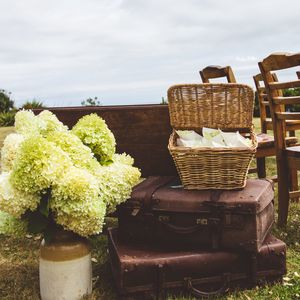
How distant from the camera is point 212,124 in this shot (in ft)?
10.9

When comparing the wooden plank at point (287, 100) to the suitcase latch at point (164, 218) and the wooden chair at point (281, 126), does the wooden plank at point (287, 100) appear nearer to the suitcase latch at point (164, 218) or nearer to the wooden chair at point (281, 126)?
the wooden chair at point (281, 126)

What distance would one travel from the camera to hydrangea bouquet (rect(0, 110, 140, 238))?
231 centimetres

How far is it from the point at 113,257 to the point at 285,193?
179 centimetres

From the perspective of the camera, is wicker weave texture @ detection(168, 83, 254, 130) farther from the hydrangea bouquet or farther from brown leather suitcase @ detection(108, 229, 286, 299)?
brown leather suitcase @ detection(108, 229, 286, 299)

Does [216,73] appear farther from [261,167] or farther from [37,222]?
[37,222]

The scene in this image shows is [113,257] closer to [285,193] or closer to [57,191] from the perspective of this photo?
[57,191]

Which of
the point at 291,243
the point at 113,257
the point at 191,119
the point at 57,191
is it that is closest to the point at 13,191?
the point at 57,191

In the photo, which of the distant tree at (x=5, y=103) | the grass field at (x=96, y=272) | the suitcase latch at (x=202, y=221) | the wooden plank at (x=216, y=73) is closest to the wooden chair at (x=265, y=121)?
the wooden plank at (x=216, y=73)

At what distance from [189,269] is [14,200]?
1064mm

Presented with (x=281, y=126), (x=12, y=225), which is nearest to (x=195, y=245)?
(x=12, y=225)

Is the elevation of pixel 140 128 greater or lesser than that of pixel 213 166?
greater

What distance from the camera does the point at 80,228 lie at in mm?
2389

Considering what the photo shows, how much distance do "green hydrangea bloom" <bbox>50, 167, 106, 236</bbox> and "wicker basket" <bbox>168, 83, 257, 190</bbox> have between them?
75 centimetres

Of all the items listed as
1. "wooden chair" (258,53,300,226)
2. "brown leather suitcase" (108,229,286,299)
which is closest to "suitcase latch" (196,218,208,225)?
"brown leather suitcase" (108,229,286,299)
